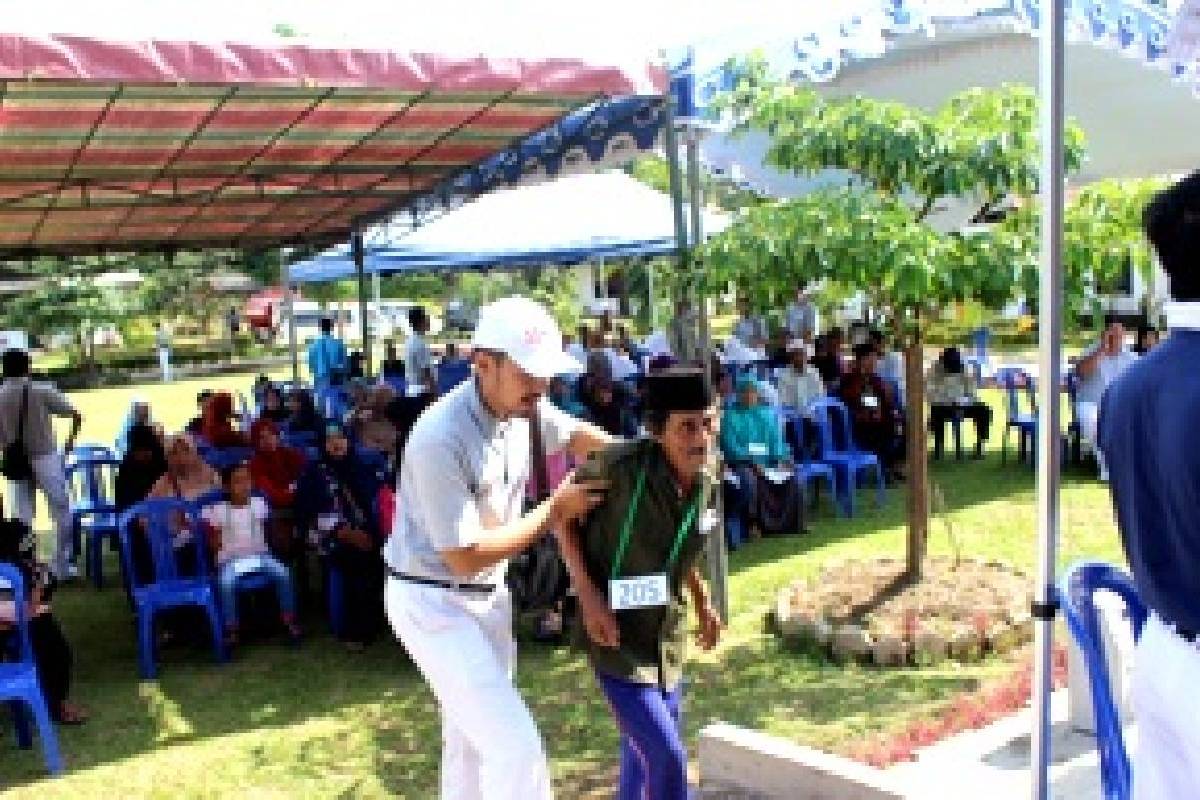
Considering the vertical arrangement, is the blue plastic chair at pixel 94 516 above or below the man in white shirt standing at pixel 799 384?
below

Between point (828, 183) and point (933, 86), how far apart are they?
8.80 ft

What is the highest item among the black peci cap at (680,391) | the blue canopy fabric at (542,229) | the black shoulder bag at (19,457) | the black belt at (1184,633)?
the blue canopy fabric at (542,229)

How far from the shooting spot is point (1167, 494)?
1.90 m

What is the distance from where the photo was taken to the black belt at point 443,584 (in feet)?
10.8

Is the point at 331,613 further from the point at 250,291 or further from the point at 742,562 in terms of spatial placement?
the point at 250,291

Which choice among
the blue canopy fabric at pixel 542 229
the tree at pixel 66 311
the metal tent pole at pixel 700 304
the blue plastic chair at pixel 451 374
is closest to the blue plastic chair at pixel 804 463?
the metal tent pole at pixel 700 304

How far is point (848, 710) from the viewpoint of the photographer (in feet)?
16.2

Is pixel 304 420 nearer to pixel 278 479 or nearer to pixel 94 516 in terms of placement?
pixel 94 516

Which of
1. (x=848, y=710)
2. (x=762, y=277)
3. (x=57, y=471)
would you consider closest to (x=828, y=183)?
(x=762, y=277)

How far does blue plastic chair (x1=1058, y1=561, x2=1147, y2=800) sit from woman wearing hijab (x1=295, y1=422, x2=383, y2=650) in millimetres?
4597

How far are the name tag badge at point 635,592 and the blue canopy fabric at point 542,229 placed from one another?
10548 millimetres

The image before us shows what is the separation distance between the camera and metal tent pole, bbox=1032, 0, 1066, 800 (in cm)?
253

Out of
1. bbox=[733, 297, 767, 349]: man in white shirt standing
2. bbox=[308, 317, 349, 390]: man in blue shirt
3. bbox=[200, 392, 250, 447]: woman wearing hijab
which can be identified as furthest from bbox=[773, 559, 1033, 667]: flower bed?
bbox=[308, 317, 349, 390]: man in blue shirt

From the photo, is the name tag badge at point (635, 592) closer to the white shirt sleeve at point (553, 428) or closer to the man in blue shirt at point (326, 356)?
the white shirt sleeve at point (553, 428)
